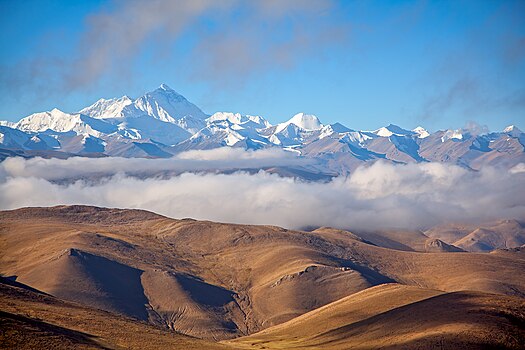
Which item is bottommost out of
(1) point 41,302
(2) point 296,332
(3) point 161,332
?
(2) point 296,332

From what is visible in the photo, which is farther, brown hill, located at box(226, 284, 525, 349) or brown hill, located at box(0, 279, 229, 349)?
brown hill, located at box(226, 284, 525, 349)

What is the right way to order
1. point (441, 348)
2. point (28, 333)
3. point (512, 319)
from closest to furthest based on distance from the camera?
point (28, 333), point (441, 348), point (512, 319)

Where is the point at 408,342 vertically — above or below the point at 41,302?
below

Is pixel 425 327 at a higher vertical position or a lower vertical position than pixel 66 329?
lower

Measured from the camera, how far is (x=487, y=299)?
17388 centimetres

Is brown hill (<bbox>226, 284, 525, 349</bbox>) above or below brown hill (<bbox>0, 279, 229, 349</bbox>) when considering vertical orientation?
below

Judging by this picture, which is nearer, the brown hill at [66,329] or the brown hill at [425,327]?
the brown hill at [66,329]

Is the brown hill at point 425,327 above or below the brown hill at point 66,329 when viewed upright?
below

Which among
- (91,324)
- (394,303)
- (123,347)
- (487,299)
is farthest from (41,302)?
(487,299)

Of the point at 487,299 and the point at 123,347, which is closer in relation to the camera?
the point at 123,347

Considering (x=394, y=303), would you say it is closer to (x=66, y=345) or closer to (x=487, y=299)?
(x=487, y=299)

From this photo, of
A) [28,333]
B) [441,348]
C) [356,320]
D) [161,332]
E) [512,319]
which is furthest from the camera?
[356,320]

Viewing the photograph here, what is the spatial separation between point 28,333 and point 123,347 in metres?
22.6

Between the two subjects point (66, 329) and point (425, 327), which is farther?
point (425, 327)
